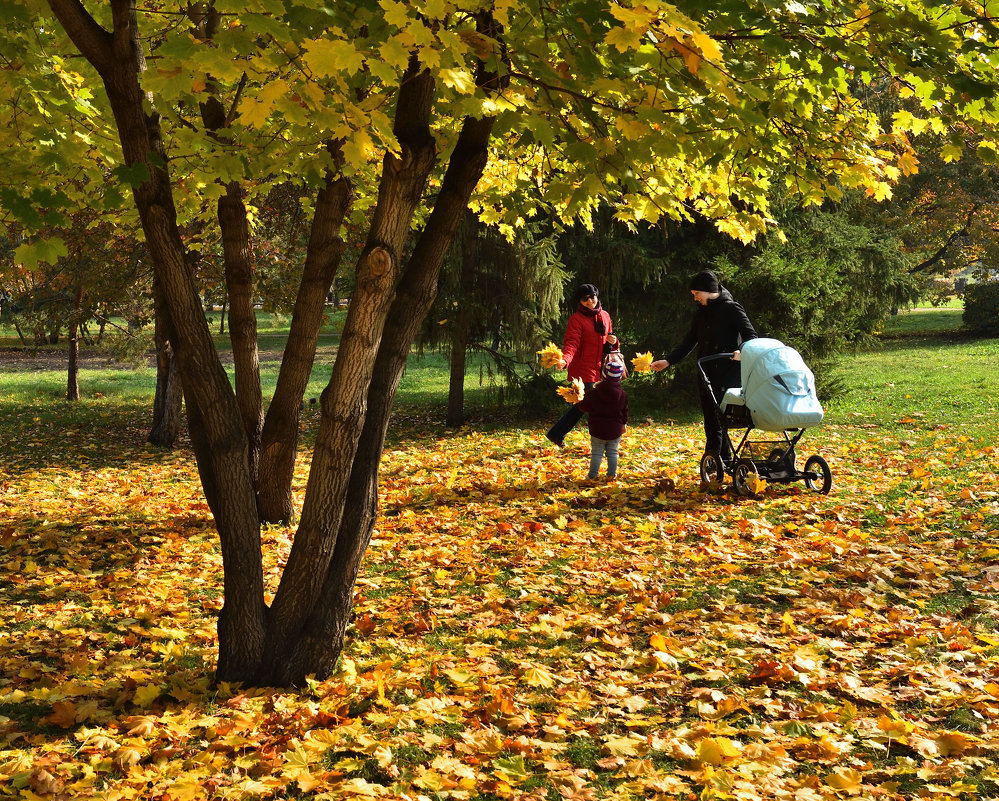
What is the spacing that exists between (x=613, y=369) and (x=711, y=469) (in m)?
1.42

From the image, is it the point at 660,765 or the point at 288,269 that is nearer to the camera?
the point at 660,765

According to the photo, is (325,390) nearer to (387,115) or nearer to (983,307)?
(387,115)

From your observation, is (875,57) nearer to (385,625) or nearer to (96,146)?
(385,625)

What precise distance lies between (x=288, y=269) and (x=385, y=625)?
10.0 metres

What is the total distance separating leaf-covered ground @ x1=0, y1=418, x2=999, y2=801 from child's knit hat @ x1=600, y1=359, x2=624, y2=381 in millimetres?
1172

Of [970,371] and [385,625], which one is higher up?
[970,371]

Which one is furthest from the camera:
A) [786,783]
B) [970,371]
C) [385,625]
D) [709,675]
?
[970,371]

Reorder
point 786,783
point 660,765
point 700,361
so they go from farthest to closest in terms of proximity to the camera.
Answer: point 700,361
point 660,765
point 786,783

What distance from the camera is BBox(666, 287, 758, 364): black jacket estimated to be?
8094 mm

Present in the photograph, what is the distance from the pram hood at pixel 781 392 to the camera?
23.4ft

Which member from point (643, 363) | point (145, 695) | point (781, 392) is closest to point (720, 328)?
point (643, 363)

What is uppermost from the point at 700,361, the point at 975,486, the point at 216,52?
the point at 216,52

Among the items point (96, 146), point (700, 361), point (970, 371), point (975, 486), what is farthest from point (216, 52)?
point (970, 371)

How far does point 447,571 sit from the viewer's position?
6160mm
